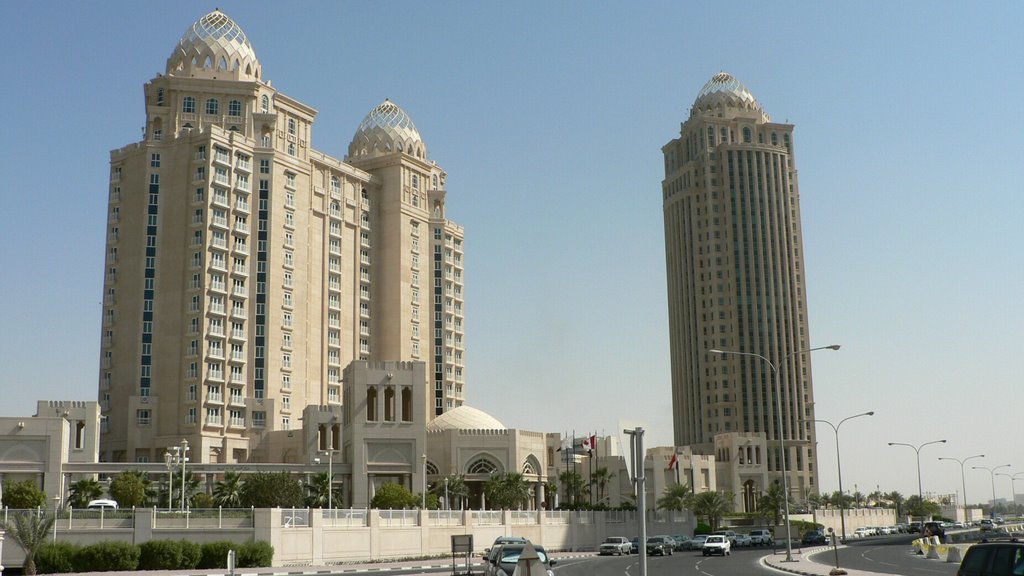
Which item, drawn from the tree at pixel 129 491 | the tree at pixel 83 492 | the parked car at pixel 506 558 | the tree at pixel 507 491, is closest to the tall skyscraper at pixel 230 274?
the tree at pixel 129 491

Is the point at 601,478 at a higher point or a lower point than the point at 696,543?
higher

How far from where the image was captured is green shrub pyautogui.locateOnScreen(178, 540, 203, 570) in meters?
50.9

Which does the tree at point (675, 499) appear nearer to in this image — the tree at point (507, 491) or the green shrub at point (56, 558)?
the tree at point (507, 491)

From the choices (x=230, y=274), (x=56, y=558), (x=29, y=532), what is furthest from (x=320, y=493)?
(x=29, y=532)

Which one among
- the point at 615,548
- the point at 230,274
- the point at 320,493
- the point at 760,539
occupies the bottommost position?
the point at 760,539

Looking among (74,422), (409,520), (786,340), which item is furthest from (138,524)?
(786,340)

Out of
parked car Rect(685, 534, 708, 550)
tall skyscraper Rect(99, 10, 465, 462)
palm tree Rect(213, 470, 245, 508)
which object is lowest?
parked car Rect(685, 534, 708, 550)

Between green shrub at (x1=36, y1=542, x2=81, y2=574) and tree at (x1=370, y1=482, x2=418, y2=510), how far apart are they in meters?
33.6

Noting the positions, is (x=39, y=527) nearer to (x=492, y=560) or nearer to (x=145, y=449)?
(x=492, y=560)

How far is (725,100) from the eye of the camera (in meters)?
182

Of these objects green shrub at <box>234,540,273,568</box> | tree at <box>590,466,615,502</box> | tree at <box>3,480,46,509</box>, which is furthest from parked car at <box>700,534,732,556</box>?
tree at <box>590,466,615,502</box>

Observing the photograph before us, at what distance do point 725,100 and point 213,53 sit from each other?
93849 mm

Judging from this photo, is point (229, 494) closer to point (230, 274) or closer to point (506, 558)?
point (230, 274)

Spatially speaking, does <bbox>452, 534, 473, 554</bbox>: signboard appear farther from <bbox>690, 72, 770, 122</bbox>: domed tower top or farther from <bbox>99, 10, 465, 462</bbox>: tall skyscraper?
<bbox>690, 72, 770, 122</bbox>: domed tower top
